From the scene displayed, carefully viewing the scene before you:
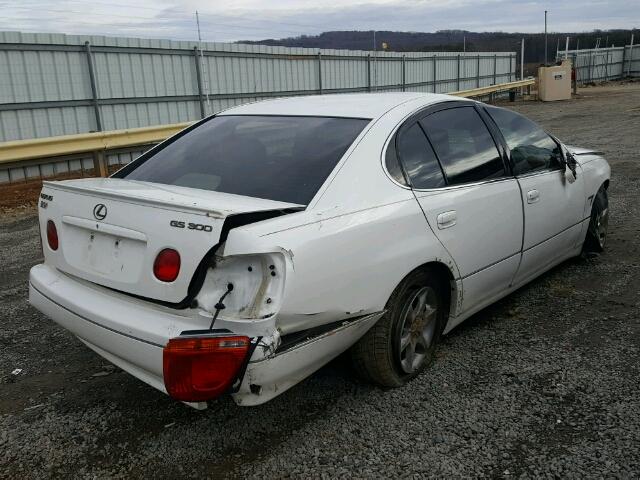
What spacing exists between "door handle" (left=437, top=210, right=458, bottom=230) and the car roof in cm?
66

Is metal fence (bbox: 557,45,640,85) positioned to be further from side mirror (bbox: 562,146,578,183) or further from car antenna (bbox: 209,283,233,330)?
car antenna (bbox: 209,283,233,330)

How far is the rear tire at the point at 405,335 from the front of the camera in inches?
117

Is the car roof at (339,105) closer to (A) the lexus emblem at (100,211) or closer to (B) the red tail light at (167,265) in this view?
(A) the lexus emblem at (100,211)

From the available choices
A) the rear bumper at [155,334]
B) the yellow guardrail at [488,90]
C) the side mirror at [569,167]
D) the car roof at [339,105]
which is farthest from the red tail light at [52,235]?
the yellow guardrail at [488,90]

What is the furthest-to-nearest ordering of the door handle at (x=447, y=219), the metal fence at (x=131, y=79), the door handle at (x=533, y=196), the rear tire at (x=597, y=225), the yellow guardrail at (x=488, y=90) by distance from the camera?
the yellow guardrail at (x=488, y=90), the metal fence at (x=131, y=79), the rear tire at (x=597, y=225), the door handle at (x=533, y=196), the door handle at (x=447, y=219)

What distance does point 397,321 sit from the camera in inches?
119

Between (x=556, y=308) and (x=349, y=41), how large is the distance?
26.4 meters

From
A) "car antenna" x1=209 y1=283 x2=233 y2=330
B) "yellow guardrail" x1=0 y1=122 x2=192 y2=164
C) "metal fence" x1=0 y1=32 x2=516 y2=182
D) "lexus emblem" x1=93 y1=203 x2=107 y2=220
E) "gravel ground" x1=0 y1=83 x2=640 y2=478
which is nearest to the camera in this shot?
"car antenna" x1=209 y1=283 x2=233 y2=330

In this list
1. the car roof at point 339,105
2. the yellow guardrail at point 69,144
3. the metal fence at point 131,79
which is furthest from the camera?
the metal fence at point 131,79

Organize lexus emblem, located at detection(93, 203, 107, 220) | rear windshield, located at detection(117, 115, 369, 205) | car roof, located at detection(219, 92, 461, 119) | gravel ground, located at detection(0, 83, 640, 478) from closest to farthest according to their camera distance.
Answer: gravel ground, located at detection(0, 83, 640, 478) < lexus emblem, located at detection(93, 203, 107, 220) < rear windshield, located at detection(117, 115, 369, 205) < car roof, located at detection(219, 92, 461, 119)

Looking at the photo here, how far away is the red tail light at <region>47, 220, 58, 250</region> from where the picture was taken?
9.82 ft

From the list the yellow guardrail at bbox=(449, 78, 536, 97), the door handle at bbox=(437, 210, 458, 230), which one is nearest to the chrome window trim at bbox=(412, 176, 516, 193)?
the door handle at bbox=(437, 210, 458, 230)

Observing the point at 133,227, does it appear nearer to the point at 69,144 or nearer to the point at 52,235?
the point at 52,235

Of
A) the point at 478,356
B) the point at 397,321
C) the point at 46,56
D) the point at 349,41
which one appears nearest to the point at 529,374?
the point at 478,356
